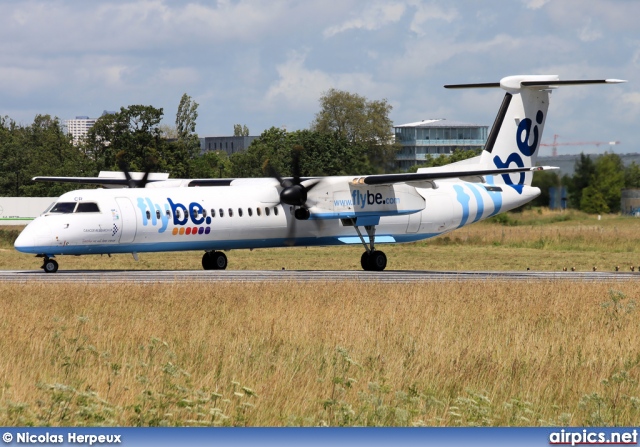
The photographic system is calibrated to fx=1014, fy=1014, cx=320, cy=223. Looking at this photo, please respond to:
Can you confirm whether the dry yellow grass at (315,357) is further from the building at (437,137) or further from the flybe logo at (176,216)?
the building at (437,137)

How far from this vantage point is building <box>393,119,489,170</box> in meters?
166

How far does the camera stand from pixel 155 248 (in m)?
32.0

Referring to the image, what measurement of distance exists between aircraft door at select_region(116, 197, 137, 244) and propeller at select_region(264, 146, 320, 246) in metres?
5.06

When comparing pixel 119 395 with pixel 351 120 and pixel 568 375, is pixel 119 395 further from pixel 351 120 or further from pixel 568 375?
pixel 351 120

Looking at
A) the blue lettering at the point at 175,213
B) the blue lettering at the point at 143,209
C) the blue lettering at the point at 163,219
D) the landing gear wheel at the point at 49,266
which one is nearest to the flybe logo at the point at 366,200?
the blue lettering at the point at 175,213

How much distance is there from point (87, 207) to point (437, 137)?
14148 cm

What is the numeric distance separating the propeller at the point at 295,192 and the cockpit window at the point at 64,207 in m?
6.68

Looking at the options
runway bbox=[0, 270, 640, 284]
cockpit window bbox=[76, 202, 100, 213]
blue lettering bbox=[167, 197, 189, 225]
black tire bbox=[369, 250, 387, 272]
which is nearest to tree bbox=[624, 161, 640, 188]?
runway bbox=[0, 270, 640, 284]

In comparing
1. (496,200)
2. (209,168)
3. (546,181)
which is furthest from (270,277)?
(209,168)

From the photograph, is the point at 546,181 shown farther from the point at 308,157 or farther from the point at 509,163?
the point at 509,163

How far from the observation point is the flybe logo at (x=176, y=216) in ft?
104

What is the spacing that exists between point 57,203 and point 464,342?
17854mm

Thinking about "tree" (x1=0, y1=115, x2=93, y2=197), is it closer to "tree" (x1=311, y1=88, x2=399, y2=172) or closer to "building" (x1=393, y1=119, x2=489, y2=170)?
"tree" (x1=311, y1=88, x2=399, y2=172)

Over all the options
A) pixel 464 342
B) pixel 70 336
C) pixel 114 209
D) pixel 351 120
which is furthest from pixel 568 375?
pixel 351 120
